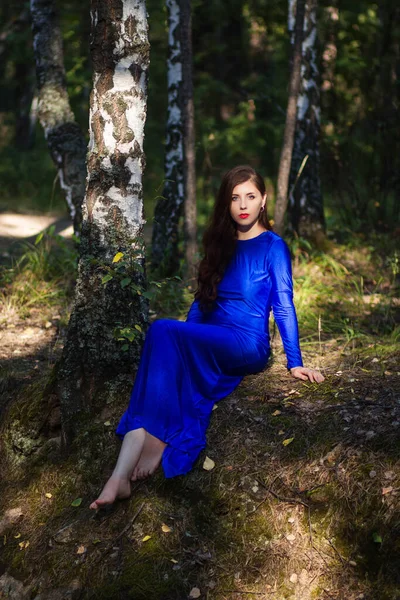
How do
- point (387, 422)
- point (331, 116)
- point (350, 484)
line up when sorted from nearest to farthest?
1. point (350, 484)
2. point (387, 422)
3. point (331, 116)

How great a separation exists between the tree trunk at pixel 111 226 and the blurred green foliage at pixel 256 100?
3326mm

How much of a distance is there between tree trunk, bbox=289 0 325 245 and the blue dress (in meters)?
3.82

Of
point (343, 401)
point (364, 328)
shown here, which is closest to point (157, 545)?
point (343, 401)

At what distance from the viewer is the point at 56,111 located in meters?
6.94

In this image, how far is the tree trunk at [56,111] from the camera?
6875 millimetres

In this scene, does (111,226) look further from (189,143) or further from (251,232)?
(189,143)

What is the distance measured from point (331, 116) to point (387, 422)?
7.43 meters

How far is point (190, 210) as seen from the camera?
6559mm

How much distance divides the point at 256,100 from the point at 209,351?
10.4 meters

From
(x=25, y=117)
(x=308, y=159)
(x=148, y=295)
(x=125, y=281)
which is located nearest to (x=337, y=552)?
(x=148, y=295)

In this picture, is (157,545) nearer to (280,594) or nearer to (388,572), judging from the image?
(280,594)

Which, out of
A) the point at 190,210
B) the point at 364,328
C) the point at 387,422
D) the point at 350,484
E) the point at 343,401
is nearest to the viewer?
the point at 350,484

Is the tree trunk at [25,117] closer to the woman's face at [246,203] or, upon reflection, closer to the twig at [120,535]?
the woman's face at [246,203]

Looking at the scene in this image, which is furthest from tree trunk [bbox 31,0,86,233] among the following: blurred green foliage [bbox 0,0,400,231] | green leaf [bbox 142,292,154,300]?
green leaf [bbox 142,292,154,300]
